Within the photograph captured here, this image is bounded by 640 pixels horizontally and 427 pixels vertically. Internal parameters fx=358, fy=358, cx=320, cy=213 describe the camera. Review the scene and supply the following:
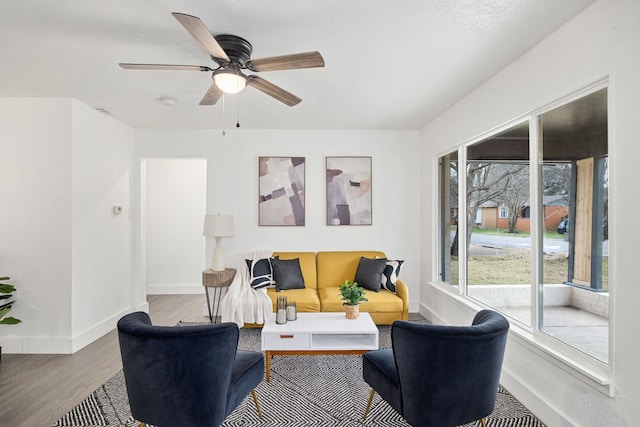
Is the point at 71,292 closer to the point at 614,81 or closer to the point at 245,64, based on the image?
the point at 245,64

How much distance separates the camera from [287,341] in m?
2.98

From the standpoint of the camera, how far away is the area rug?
239cm

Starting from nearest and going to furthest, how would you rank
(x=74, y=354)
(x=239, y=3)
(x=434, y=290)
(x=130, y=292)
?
(x=239, y=3), (x=74, y=354), (x=434, y=290), (x=130, y=292)

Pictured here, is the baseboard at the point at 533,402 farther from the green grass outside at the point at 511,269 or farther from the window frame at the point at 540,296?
the green grass outside at the point at 511,269

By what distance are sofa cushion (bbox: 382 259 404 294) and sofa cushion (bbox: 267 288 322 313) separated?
0.84m

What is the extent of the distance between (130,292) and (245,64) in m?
3.83

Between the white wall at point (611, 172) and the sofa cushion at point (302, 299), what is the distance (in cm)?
192

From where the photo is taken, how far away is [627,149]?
1.80 meters

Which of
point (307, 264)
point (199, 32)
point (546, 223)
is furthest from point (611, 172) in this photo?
point (307, 264)

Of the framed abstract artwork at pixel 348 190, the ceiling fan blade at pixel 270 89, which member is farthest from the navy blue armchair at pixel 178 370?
the framed abstract artwork at pixel 348 190

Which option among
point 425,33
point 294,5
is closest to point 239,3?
point 294,5

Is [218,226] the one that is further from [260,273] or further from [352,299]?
[352,299]

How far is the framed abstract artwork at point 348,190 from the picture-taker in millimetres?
4961

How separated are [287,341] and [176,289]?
12.6 feet
